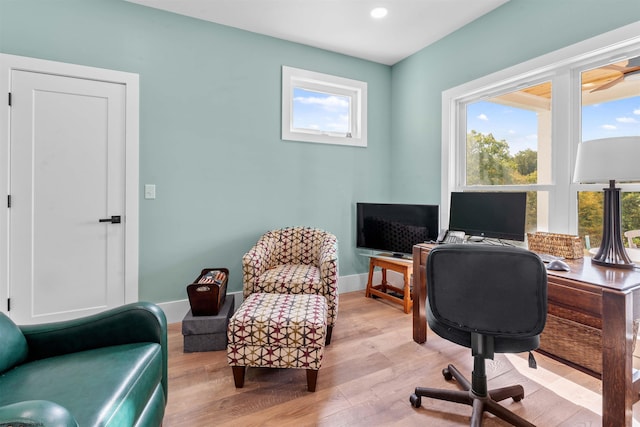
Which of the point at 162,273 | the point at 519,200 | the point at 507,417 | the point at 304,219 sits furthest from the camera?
the point at 304,219

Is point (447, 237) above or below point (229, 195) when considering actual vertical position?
below

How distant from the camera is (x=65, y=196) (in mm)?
2322

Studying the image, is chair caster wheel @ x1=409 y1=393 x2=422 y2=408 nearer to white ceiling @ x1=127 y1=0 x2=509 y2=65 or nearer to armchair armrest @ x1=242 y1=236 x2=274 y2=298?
armchair armrest @ x1=242 y1=236 x2=274 y2=298

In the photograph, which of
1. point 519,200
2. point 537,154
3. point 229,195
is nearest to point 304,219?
point 229,195

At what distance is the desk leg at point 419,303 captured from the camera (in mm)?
2291

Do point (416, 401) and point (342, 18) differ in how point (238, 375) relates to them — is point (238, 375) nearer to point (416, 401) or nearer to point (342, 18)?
point (416, 401)

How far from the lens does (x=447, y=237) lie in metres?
2.47

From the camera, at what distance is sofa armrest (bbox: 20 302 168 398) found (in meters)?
1.26

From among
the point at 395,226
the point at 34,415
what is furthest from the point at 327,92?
the point at 34,415

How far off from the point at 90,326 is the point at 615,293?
7.20ft

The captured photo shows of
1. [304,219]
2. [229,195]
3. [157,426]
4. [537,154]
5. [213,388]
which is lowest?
[213,388]

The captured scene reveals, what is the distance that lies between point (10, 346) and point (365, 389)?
161 centimetres

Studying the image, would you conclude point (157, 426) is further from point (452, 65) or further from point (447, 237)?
point (452, 65)

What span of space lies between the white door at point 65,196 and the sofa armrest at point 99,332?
50.8 inches
